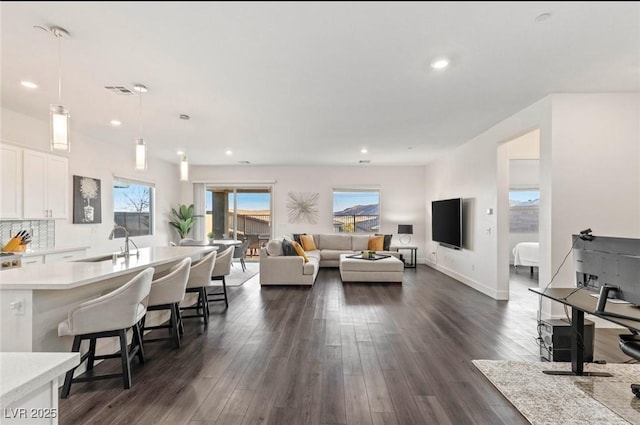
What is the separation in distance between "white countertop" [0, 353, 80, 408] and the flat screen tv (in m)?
6.24

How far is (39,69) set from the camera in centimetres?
293

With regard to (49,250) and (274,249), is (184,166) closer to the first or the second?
(49,250)

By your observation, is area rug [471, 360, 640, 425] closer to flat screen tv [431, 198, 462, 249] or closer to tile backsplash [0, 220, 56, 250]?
flat screen tv [431, 198, 462, 249]

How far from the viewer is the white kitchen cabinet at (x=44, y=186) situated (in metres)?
4.07

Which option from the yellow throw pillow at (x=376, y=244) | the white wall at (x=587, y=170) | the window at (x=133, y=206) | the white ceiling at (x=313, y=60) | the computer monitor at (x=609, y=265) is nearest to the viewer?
the computer monitor at (x=609, y=265)

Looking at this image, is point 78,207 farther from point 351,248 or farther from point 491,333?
point 491,333

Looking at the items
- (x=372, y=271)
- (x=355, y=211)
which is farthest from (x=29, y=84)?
(x=355, y=211)

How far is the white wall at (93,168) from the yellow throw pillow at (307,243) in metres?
3.63

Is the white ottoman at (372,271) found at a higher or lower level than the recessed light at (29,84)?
lower

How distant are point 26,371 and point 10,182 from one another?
14.5 ft

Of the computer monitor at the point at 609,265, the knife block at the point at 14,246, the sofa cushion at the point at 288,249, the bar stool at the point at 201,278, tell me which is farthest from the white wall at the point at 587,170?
the knife block at the point at 14,246

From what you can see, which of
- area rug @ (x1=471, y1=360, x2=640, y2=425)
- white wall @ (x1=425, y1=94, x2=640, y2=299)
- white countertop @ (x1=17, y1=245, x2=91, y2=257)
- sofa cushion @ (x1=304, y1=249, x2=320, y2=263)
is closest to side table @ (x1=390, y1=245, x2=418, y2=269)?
sofa cushion @ (x1=304, y1=249, x2=320, y2=263)

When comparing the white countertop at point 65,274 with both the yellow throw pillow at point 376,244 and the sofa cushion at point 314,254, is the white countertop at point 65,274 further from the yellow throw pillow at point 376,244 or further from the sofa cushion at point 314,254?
the yellow throw pillow at point 376,244

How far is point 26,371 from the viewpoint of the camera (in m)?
0.85
